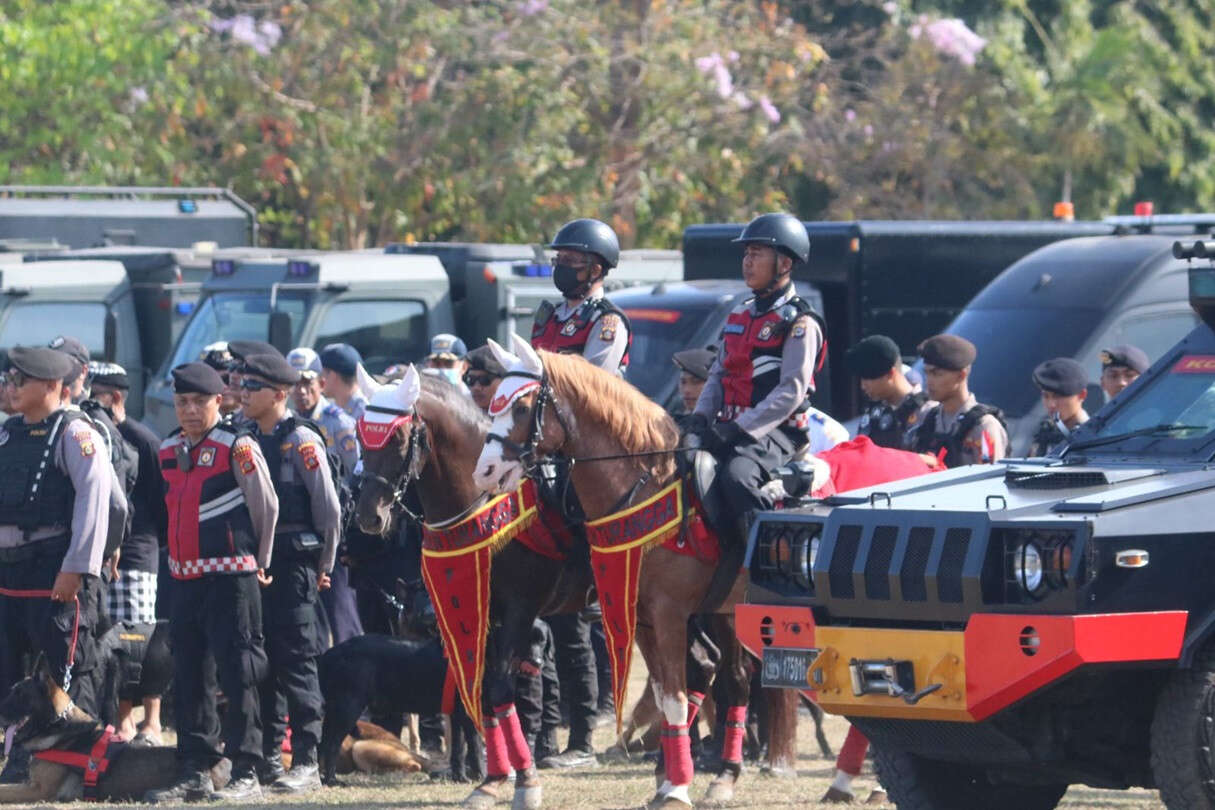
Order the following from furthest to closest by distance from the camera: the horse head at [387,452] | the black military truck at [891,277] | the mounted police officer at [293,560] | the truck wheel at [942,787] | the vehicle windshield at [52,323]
A: the vehicle windshield at [52,323]
the black military truck at [891,277]
the mounted police officer at [293,560]
the horse head at [387,452]
the truck wheel at [942,787]

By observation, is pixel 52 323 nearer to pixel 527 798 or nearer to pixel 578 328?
pixel 578 328

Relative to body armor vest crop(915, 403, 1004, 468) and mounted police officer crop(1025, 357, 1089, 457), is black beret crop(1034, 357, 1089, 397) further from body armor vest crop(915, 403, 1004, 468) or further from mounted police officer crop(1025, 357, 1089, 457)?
body armor vest crop(915, 403, 1004, 468)

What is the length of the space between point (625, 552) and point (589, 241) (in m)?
1.67

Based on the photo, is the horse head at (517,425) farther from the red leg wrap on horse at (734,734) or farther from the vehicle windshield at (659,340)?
the vehicle windshield at (659,340)

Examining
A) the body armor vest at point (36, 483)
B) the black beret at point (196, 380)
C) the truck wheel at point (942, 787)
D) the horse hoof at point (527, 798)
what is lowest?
the horse hoof at point (527, 798)

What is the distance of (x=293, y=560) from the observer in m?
10.9

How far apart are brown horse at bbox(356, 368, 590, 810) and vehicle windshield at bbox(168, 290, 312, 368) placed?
8.10 metres

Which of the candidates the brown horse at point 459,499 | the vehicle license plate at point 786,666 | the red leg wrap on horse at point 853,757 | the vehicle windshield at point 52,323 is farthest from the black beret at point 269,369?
the vehicle windshield at point 52,323

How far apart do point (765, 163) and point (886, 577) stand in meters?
19.4

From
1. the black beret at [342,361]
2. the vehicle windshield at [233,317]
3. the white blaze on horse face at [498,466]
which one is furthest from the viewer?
the vehicle windshield at [233,317]

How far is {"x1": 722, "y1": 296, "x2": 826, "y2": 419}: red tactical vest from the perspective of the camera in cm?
977

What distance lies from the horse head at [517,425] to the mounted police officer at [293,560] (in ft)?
6.09

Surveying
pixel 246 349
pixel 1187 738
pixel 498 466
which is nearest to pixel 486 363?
pixel 498 466

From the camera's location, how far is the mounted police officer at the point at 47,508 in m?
10.3
